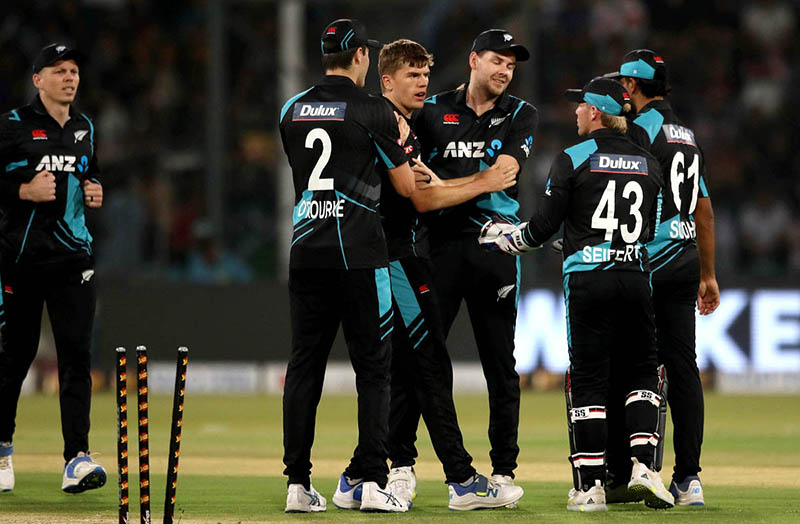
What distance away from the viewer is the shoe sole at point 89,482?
766 cm

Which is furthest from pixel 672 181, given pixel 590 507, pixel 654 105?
pixel 590 507

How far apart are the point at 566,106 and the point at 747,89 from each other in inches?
105

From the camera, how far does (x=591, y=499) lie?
22.8 ft

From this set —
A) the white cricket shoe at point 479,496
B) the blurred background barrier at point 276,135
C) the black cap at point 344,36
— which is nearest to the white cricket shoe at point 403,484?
the white cricket shoe at point 479,496

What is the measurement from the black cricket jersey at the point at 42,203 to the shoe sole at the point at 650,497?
3.59 meters

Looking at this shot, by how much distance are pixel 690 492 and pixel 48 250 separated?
4.04 metres

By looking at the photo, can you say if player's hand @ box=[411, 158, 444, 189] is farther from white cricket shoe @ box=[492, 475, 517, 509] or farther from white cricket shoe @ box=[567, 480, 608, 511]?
white cricket shoe @ box=[567, 480, 608, 511]

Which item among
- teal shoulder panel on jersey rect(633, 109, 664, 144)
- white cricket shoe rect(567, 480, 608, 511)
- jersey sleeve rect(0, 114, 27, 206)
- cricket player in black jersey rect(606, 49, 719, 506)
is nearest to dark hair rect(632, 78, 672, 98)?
cricket player in black jersey rect(606, 49, 719, 506)

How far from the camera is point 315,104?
692 cm

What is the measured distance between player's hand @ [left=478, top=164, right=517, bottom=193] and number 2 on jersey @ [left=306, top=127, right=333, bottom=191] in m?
0.99

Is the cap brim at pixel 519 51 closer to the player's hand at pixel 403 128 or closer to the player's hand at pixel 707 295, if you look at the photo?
the player's hand at pixel 403 128

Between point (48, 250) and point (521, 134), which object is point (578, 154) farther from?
point (48, 250)

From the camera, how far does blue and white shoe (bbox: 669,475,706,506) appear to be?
7262mm

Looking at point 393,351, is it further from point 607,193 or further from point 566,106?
point 566,106
